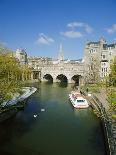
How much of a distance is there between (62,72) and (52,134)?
4213 inches

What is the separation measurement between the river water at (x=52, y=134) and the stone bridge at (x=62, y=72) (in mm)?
86409

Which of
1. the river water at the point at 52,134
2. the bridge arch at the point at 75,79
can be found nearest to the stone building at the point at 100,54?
the bridge arch at the point at 75,79

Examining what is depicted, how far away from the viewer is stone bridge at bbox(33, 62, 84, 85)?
13875 cm

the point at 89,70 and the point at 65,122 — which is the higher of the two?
the point at 89,70

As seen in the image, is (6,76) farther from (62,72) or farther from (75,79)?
(75,79)

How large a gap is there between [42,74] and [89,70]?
1423 inches

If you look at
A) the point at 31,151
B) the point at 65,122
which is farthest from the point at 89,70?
the point at 31,151

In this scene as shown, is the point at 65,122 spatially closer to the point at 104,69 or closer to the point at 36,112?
the point at 36,112

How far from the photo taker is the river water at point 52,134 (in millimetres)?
30578

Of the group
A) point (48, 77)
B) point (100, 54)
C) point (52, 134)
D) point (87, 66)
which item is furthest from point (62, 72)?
point (52, 134)

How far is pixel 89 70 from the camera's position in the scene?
12125 cm

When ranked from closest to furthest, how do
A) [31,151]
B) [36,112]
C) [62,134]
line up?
[31,151] → [62,134] → [36,112]

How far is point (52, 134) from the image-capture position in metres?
36.6

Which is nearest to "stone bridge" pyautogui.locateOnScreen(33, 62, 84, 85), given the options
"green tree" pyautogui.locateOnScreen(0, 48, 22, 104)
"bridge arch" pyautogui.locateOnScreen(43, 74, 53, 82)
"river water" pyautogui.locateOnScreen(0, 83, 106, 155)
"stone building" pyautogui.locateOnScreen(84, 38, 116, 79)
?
"bridge arch" pyautogui.locateOnScreen(43, 74, 53, 82)
